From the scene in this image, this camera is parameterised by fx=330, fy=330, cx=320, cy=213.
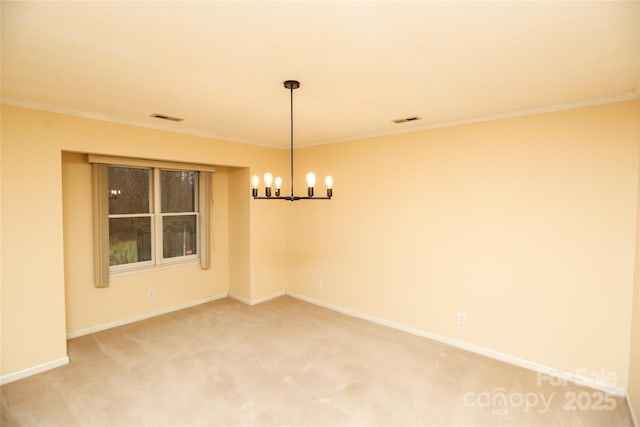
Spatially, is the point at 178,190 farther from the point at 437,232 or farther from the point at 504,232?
the point at 504,232

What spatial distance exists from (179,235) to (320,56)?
389 cm

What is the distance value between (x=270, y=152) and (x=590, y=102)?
13.0ft

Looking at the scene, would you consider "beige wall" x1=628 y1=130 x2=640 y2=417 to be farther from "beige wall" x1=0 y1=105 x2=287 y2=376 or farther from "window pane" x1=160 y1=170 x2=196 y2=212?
"window pane" x1=160 y1=170 x2=196 y2=212

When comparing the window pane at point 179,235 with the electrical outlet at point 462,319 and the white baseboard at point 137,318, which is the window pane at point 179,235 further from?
the electrical outlet at point 462,319

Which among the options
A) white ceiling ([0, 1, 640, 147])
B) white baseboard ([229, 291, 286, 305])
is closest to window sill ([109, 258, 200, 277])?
white baseboard ([229, 291, 286, 305])

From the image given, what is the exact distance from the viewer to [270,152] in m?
5.26

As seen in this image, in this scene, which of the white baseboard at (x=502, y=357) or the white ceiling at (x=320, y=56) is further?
the white baseboard at (x=502, y=357)

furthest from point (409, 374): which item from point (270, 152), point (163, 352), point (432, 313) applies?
point (270, 152)

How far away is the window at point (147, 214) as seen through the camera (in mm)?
4012

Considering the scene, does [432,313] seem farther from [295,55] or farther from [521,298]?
[295,55]

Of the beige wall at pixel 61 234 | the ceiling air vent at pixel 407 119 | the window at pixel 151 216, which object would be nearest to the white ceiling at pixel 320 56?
the ceiling air vent at pixel 407 119

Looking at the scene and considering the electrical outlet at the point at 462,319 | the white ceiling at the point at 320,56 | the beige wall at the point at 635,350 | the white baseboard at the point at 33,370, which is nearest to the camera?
the white ceiling at the point at 320,56

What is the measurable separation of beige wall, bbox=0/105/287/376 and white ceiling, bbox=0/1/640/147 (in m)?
0.32

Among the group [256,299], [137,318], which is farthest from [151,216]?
[256,299]
